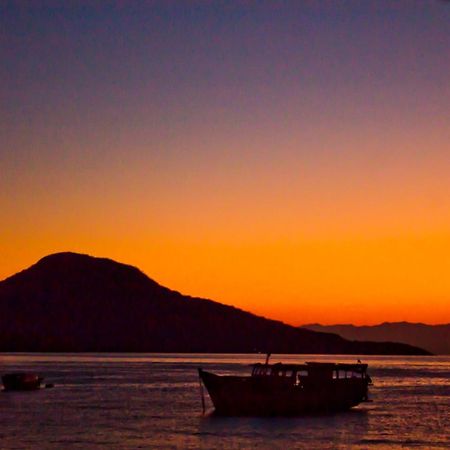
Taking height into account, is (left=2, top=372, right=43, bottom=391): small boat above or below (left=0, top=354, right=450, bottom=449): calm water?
above

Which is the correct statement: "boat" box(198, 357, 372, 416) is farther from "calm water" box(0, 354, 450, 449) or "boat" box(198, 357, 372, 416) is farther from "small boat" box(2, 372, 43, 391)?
"small boat" box(2, 372, 43, 391)

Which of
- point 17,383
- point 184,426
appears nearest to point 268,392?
point 184,426

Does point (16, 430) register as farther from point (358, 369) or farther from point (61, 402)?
point (358, 369)

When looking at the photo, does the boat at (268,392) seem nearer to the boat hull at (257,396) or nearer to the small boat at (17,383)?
the boat hull at (257,396)

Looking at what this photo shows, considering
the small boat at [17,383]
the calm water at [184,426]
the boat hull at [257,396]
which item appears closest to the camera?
the calm water at [184,426]

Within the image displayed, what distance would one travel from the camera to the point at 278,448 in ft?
165

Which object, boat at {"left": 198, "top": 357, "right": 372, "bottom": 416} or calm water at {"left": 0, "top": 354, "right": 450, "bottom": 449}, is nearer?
calm water at {"left": 0, "top": 354, "right": 450, "bottom": 449}

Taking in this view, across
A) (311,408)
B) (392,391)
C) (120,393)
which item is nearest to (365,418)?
(311,408)

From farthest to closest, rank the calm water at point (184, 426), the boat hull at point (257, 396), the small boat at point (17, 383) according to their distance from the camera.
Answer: the small boat at point (17, 383), the boat hull at point (257, 396), the calm water at point (184, 426)

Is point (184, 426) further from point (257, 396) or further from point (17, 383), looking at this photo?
point (17, 383)

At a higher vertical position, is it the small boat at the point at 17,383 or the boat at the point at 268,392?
the small boat at the point at 17,383

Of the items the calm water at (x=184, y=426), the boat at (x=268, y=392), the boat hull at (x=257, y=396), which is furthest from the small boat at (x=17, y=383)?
the boat hull at (x=257, y=396)

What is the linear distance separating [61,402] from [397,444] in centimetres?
3740

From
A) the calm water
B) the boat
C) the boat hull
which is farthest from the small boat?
the boat hull
